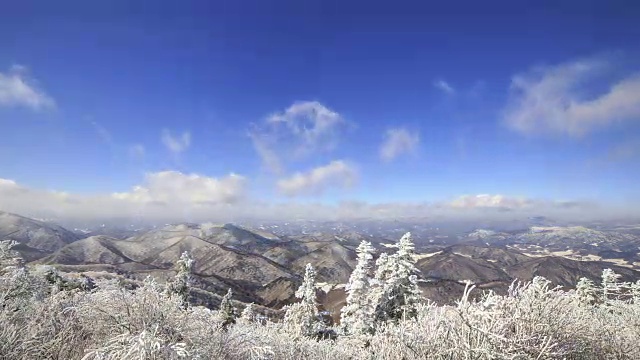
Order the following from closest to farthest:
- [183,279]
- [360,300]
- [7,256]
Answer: [7,256]
[360,300]
[183,279]

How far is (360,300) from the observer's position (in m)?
31.6

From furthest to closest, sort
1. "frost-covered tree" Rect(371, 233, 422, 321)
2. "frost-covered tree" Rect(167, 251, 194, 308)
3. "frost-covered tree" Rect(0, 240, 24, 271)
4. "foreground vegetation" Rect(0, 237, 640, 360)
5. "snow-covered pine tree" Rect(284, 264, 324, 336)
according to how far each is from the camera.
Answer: "frost-covered tree" Rect(167, 251, 194, 308) < "snow-covered pine tree" Rect(284, 264, 324, 336) < "frost-covered tree" Rect(371, 233, 422, 321) < "frost-covered tree" Rect(0, 240, 24, 271) < "foreground vegetation" Rect(0, 237, 640, 360)

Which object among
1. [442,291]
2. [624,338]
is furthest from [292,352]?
[442,291]

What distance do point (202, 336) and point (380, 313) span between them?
22242 millimetres

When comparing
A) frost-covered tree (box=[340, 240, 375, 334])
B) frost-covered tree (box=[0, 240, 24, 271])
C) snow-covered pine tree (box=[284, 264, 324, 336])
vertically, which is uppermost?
frost-covered tree (box=[0, 240, 24, 271])

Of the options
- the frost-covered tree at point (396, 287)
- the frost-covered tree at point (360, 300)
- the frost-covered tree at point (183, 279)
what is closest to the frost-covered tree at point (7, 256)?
the frost-covered tree at point (183, 279)

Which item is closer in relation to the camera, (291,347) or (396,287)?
(291,347)

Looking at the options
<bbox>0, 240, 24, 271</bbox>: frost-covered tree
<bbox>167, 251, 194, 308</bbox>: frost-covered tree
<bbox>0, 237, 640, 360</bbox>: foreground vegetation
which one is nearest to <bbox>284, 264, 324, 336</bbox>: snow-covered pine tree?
<bbox>167, 251, 194, 308</bbox>: frost-covered tree

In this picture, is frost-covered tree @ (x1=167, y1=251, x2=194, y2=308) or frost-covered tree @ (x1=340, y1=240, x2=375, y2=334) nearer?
frost-covered tree @ (x1=340, y1=240, x2=375, y2=334)

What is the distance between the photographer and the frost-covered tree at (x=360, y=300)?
2938cm

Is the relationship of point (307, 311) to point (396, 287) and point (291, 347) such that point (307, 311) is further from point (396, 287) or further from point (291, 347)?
point (291, 347)

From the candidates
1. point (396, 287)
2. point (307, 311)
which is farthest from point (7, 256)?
point (396, 287)

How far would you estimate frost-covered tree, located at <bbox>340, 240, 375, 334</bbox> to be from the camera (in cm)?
2938

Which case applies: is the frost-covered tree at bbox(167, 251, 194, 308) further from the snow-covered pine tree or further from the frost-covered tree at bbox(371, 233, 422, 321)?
the frost-covered tree at bbox(371, 233, 422, 321)
